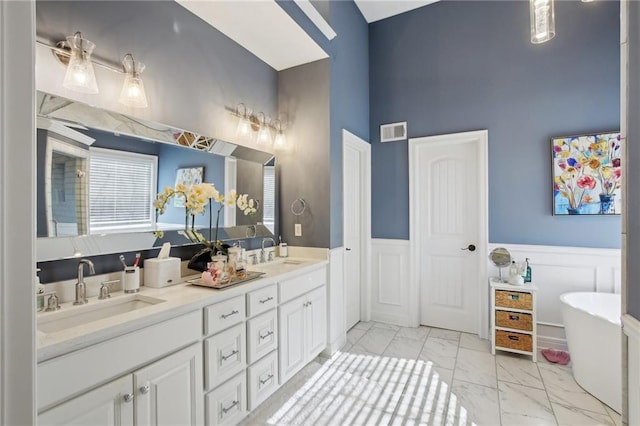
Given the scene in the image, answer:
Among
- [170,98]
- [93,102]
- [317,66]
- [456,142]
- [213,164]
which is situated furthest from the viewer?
[456,142]

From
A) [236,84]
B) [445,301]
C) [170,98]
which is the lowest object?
[445,301]

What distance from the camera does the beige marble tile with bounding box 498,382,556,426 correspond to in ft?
6.56

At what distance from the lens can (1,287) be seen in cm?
49

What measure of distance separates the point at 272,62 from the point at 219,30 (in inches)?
26.3

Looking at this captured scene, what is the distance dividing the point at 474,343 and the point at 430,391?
1.14 m

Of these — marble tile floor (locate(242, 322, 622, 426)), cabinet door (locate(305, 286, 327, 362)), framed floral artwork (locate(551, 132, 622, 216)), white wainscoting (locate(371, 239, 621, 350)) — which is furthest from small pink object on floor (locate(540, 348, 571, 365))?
cabinet door (locate(305, 286, 327, 362))

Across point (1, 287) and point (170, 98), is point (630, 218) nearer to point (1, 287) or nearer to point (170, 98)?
point (1, 287)

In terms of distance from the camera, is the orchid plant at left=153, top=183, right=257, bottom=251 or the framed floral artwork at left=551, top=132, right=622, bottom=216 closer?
the orchid plant at left=153, top=183, right=257, bottom=251

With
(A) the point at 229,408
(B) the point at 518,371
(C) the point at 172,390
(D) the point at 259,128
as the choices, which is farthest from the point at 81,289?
(B) the point at 518,371

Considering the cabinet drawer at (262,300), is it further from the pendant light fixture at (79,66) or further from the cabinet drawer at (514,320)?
the cabinet drawer at (514,320)

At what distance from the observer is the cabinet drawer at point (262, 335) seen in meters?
1.97

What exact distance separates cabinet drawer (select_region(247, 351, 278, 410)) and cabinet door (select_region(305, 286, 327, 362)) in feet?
1.48

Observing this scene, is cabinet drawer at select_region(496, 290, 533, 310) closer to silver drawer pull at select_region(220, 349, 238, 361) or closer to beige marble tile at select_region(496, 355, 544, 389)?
beige marble tile at select_region(496, 355, 544, 389)

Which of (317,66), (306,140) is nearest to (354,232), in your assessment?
(306,140)
